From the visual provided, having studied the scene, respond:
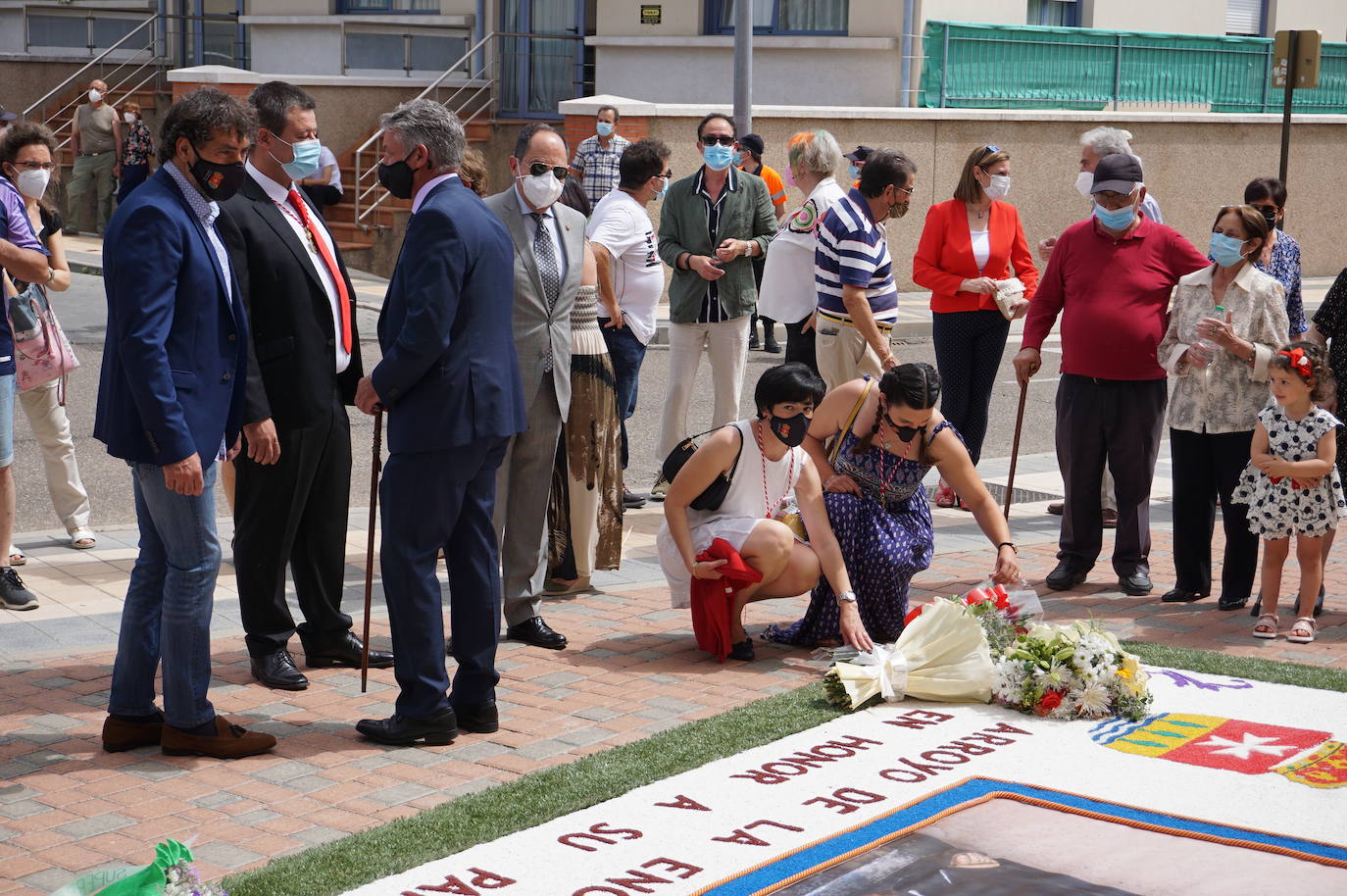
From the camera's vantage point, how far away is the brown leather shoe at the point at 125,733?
5.20 m

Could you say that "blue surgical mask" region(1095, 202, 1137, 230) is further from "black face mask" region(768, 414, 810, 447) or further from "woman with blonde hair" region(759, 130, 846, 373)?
"black face mask" region(768, 414, 810, 447)

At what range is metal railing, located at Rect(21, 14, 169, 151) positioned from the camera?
25.0m

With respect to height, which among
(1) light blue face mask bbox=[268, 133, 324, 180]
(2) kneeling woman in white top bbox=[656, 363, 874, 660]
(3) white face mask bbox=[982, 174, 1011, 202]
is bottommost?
(2) kneeling woman in white top bbox=[656, 363, 874, 660]

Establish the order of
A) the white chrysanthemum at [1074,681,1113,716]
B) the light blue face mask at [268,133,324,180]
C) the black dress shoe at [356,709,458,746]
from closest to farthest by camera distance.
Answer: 1. the black dress shoe at [356,709,458,746]
2. the white chrysanthemum at [1074,681,1113,716]
3. the light blue face mask at [268,133,324,180]

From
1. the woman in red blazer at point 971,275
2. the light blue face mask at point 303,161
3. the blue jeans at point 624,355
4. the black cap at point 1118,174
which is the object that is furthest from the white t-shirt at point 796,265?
the light blue face mask at point 303,161

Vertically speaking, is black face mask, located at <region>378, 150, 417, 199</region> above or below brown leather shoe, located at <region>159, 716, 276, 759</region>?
above

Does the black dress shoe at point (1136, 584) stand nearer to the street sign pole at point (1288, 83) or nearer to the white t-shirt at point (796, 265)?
the white t-shirt at point (796, 265)

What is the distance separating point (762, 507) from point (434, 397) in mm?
1736

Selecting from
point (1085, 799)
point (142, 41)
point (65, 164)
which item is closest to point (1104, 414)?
point (1085, 799)

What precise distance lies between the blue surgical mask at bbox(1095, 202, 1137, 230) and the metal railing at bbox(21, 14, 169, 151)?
20383mm

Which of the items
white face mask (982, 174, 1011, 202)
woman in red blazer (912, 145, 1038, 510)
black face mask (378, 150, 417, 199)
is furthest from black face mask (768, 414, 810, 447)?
white face mask (982, 174, 1011, 202)

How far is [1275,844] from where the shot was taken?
446 centimetres

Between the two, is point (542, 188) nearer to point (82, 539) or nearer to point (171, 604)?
point (171, 604)

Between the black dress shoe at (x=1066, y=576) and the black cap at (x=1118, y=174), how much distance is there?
175 centimetres
